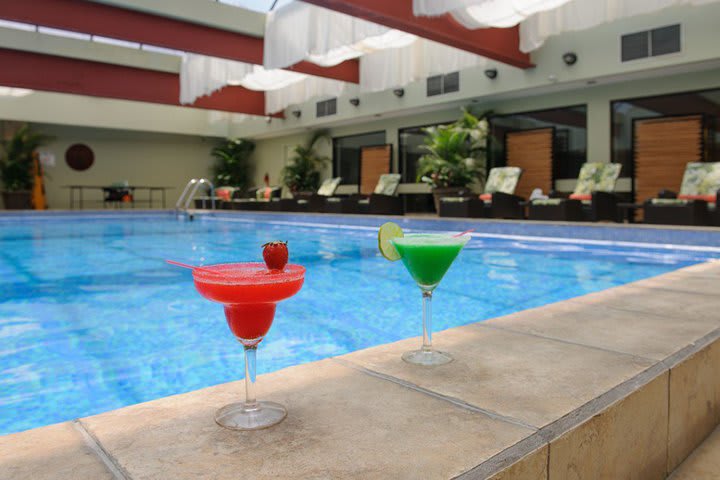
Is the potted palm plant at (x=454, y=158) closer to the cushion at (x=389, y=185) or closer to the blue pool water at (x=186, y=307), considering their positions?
the cushion at (x=389, y=185)

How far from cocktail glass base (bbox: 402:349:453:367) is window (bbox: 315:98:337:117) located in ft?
45.4

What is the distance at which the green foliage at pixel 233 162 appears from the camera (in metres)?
19.0

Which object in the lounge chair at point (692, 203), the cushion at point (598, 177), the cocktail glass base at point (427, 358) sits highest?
the cushion at point (598, 177)

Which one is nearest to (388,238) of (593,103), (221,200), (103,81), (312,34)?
(312,34)

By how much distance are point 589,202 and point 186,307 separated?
7.80 metres

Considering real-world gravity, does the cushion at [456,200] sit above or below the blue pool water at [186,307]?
above

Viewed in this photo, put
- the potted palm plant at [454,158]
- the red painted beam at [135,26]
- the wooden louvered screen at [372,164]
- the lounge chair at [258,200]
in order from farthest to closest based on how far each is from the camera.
A: the lounge chair at [258,200], the wooden louvered screen at [372,164], the potted palm plant at [454,158], the red painted beam at [135,26]

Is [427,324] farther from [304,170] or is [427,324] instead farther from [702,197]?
[304,170]

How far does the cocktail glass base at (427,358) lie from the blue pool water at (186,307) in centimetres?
126

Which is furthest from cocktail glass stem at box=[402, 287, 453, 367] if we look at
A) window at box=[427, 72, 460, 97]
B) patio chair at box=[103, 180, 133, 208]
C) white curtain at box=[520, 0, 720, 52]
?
patio chair at box=[103, 180, 133, 208]

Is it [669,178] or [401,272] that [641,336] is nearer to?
[401,272]

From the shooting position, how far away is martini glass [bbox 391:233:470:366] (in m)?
1.22

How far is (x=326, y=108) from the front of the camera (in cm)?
1491

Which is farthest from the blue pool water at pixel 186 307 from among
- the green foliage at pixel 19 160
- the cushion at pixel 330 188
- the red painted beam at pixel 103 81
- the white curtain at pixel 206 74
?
the green foliage at pixel 19 160
